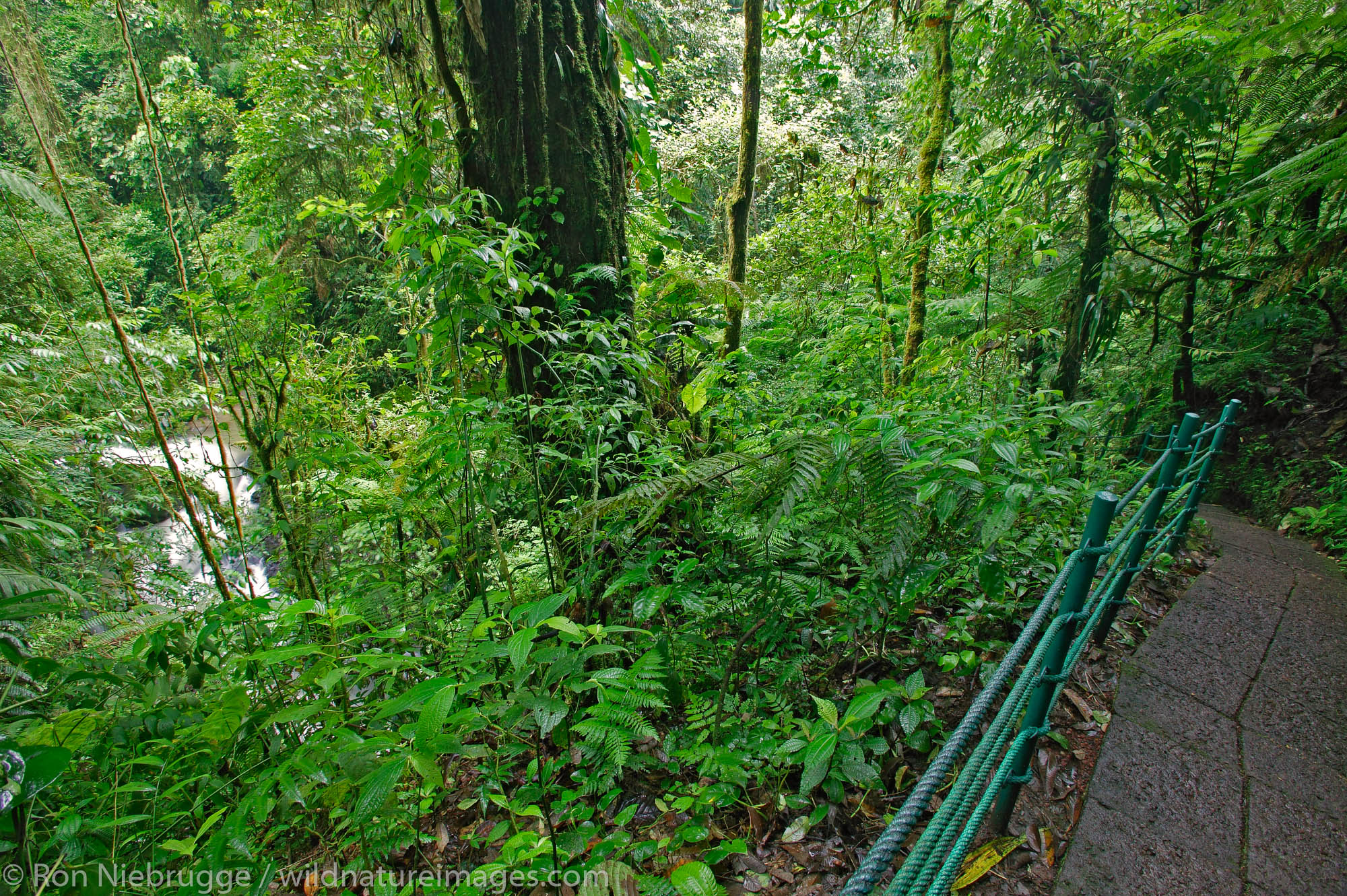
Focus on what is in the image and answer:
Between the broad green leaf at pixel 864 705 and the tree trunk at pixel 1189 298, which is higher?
the tree trunk at pixel 1189 298

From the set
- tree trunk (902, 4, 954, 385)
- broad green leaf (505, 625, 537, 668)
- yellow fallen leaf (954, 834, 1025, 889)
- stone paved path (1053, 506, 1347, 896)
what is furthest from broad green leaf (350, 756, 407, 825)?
tree trunk (902, 4, 954, 385)

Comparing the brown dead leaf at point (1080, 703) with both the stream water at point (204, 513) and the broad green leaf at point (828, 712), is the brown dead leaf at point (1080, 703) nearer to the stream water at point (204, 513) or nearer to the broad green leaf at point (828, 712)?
the broad green leaf at point (828, 712)

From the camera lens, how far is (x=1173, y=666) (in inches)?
90.9

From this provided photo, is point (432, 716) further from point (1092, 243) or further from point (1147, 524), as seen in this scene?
point (1092, 243)

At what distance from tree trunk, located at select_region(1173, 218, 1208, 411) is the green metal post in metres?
2.29

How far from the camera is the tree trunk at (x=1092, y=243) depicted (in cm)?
328

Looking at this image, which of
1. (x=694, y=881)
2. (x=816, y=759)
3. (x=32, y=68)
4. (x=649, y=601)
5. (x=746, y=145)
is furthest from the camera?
(x=746, y=145)

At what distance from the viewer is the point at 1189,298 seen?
13.9 ft

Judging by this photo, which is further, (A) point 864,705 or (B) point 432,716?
(A) point 864,705

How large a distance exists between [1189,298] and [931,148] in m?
2.41

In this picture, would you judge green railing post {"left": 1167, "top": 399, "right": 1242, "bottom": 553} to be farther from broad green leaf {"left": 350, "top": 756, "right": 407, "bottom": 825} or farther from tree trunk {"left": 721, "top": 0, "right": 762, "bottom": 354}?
broad green leaf {"left": 350, "top": 756, "right": 407, "bottom": 825}

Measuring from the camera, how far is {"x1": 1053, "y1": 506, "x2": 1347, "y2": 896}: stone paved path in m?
1.46

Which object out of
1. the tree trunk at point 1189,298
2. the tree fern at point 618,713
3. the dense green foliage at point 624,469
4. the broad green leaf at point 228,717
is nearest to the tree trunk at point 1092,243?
the dense green foliage at point 624,469

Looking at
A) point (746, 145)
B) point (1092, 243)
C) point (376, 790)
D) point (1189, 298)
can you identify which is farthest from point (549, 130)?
point (1189, 298)
